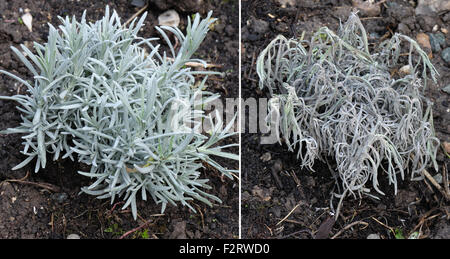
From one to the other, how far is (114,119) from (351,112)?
3.37 ft

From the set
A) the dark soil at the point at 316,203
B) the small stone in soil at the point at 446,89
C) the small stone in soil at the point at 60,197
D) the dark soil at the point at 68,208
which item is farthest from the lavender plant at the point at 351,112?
the small stone in soil at the point at 60,197

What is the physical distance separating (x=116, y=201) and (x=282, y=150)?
782mm

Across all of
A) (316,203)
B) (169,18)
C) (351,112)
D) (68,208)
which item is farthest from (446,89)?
(68,208)

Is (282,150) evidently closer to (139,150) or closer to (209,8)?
(139,150)

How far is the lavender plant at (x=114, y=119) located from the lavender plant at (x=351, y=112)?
1.19 feet

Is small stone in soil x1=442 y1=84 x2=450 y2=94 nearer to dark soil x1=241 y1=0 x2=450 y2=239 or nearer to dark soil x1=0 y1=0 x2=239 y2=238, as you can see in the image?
dark soil x1=241 y1=0 x2=450 y2=239

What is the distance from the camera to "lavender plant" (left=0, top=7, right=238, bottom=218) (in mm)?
2297

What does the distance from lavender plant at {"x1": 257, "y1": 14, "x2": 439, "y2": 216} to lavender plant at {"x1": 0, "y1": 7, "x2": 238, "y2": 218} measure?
361 millimetres

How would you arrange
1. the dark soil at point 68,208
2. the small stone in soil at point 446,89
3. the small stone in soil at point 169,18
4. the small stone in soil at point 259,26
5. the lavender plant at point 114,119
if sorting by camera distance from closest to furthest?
1. the lavender plant at point 114,119
2. the dark soil at point 68,208
3. the small stone in soil at point 446,89
4. the small stone in soil at point 259,26
5. the small stone in soil at point 169,18

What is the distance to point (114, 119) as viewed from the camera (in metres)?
2.30

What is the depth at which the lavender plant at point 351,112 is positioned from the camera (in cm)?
247

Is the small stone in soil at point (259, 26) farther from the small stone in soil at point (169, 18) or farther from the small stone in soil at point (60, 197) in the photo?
the small stone in soil at point (60, 197)

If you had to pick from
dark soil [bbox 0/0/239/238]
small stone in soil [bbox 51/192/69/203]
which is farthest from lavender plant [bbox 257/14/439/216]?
small stone in soil [bbox 51/192/69/203]

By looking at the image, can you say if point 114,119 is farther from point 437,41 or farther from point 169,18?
point 437,41
